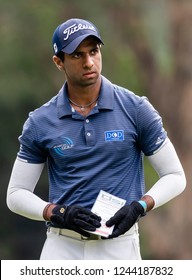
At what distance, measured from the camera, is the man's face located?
6941 mm

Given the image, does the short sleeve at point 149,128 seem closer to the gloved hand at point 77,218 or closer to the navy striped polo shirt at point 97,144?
the navy striped polo shirt at point 97,144

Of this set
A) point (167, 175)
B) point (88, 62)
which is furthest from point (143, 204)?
point (88, 62)

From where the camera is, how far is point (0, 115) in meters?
27.7

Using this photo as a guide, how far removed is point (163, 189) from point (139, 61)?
65.9ft

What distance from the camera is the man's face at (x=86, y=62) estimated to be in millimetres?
6941

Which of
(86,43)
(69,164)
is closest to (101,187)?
(69,164)

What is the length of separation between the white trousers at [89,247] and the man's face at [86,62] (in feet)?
2.97

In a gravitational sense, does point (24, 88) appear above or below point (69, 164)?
above

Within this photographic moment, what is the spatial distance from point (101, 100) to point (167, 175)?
59cm

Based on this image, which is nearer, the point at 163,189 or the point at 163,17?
the point at 163,189

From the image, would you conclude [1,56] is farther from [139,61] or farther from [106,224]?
[106,224]

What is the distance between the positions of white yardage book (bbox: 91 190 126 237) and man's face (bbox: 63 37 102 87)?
2.25ft

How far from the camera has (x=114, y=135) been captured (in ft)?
22.6

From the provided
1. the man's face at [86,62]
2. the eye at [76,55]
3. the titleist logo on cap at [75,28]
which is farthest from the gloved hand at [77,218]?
the titleist logo on cap at [75,28]
